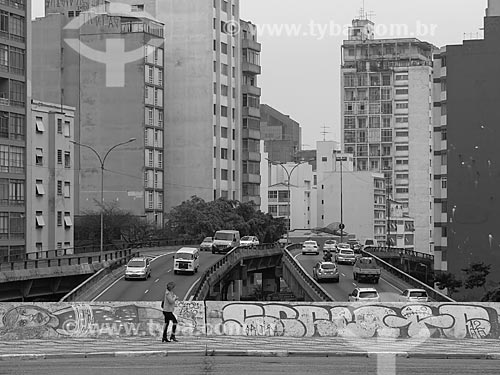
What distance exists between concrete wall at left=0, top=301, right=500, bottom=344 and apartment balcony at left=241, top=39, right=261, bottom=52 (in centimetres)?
11040

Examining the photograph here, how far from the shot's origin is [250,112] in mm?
141625

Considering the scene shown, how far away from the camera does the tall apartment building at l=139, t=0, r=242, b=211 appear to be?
131 m

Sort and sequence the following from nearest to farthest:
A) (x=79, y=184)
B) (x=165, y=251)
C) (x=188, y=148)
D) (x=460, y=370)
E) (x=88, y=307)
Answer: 1. (x=460, y=370)
2. (x=88, y=307)
3. (x=165, y=251)
4. (x=79, y=184)
5. (x=188, y=148)

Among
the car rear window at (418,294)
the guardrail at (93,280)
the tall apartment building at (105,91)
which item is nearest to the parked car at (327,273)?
the guardrail at (93,280)

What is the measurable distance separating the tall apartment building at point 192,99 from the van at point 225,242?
33.7 metres

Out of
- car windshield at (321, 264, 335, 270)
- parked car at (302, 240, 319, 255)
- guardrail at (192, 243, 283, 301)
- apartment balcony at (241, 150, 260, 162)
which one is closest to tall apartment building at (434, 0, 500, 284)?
car windshield at (321, 264, 335, 270)

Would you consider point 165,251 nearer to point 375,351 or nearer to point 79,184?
point 79,184

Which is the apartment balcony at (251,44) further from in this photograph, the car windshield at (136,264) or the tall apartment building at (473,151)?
the car windshield at (136,264)

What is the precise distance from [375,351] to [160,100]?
4032 inches

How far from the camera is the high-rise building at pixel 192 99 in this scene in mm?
130750

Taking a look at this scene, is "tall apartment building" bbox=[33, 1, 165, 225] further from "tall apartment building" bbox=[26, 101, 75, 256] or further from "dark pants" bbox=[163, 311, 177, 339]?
"dark pants" bbox=[163, 311, 177, 339]

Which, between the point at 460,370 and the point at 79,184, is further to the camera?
the point at 79,184

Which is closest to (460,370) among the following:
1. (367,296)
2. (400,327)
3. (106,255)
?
(400,327)

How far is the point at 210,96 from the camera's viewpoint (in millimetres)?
131625
